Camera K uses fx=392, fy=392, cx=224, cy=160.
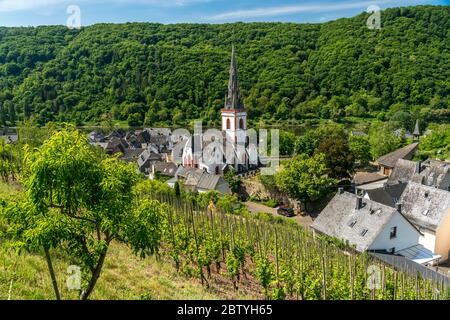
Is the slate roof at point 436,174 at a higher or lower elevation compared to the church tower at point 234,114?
lower

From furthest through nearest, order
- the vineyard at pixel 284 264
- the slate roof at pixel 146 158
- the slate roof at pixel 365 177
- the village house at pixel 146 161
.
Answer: the slate roof at pixel 146 158, the village house at pixel 146 161, the slate roof at pixel 365 177, the vineyard at pixel 284 264

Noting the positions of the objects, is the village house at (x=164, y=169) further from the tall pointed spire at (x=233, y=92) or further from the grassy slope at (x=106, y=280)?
the grassy slope at (x=106, y=280)

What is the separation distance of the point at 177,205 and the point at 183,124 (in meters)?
71.6

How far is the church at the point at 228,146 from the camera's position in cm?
4106

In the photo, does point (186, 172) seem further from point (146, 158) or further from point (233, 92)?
point (146, 158)

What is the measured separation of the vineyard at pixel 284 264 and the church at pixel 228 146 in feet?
59.7

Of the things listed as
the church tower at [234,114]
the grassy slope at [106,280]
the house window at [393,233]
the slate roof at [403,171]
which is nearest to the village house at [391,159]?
the slate roof at [403,171]

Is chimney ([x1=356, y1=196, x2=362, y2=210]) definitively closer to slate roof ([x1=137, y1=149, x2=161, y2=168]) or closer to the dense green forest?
slate roof ([x1=137, y1=149, x2=161, y2=168])

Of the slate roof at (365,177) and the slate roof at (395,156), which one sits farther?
the slate roof at (395,156)

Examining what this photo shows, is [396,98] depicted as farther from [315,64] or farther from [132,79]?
[132,79]

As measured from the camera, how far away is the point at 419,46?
3420 inches

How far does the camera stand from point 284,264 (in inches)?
664

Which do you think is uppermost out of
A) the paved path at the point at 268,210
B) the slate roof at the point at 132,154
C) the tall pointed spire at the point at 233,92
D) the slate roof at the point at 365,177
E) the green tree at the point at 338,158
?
the tall pointed spire at the point at 233,92

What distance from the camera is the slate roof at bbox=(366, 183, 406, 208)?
1017 inches
